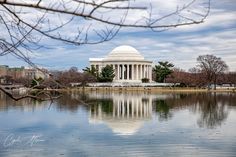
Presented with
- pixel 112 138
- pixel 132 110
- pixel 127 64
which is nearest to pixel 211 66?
pixel 127 64

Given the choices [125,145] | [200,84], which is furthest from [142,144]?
[200,84]

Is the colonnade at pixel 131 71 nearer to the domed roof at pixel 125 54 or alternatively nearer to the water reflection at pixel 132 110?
the domed roof at pixel 125 54

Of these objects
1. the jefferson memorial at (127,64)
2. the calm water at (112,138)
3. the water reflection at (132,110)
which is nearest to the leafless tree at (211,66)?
the jefferson memorial at (127,64)

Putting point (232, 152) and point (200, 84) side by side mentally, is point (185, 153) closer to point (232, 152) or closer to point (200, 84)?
point (232, 152)

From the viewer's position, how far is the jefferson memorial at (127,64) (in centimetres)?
10738

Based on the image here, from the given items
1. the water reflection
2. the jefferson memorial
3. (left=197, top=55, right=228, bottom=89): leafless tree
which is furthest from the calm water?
the jefferson memorial

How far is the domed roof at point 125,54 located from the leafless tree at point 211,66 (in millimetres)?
22594

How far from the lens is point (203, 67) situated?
3519 inches

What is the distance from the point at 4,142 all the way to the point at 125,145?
13.8ft

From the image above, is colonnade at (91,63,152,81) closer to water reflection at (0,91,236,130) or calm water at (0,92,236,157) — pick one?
water reflection at (0,91,236,130)

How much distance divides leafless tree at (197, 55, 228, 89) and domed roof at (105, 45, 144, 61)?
74.1 ft

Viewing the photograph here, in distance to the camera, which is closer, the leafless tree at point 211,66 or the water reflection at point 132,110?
the water reflection at point 132,110

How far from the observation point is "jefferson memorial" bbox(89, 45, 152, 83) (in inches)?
4227

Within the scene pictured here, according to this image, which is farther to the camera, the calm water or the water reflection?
the water reflection
